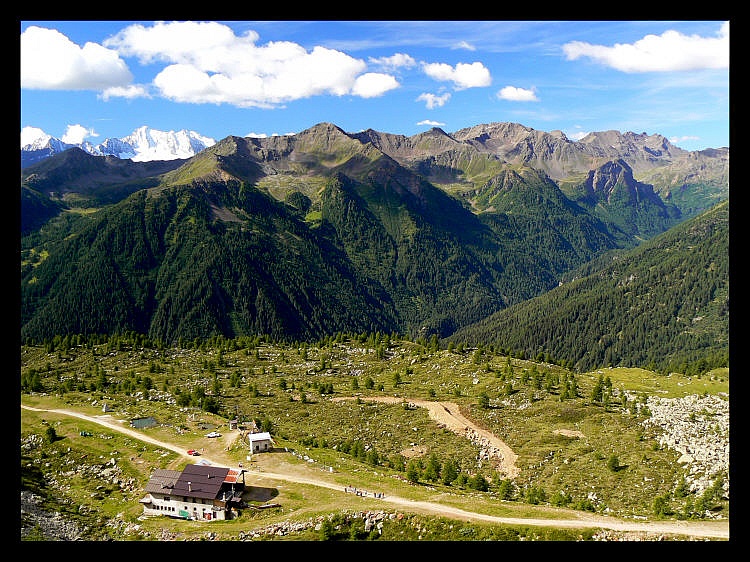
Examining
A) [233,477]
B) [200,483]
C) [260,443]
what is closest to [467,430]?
[260,443]

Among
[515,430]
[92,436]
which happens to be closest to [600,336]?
[515,430]

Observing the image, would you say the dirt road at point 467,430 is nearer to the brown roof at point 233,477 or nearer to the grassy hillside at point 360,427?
the grassy hillside at point 360,427

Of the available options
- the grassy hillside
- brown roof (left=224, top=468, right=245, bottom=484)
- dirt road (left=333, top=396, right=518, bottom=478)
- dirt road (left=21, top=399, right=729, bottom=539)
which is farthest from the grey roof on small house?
dirt road (left=333, top=396, right=518, bottom=478)

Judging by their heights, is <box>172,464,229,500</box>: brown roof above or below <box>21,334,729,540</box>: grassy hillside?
above

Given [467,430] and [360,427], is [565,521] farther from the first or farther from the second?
[360,427]

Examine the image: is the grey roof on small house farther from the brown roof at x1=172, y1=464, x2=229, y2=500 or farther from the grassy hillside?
the grassy hillside

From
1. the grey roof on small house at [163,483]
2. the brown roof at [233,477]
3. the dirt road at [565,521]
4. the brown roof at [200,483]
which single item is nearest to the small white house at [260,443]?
the dirt road at [565,521]
